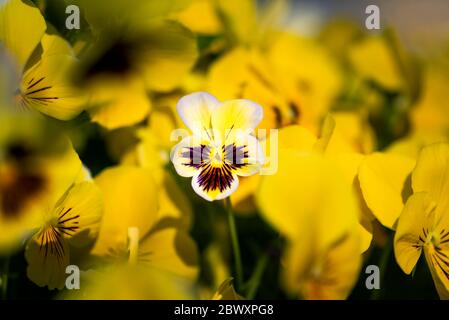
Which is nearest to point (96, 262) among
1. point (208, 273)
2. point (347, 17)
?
point (208, 273)

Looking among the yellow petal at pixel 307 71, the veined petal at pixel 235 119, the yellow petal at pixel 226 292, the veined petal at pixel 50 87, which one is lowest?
the yellow petal at pixel 226 292

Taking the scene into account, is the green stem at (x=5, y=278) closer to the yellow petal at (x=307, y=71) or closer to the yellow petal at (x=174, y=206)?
the yellow petal at (x=174, y=206)

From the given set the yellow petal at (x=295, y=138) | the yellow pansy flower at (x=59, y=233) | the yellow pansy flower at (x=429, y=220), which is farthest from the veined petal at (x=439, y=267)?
the yellow pansy flower at (x=59, y=233)

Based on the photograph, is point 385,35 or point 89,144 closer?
point 89,144

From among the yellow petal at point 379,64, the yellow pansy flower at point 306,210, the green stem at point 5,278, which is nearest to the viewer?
the yellow pansy flower at point 306,210
